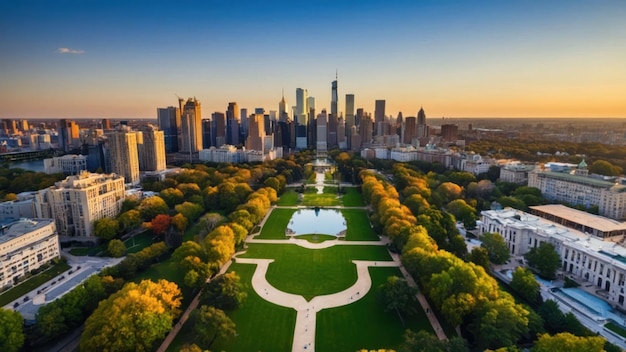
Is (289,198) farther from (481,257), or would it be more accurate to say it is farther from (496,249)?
(481,257)

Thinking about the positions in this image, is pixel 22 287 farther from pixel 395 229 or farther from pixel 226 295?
pixel 395 229

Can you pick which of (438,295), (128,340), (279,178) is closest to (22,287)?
(128,340)

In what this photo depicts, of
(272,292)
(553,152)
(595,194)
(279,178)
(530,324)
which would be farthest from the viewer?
(553,152)

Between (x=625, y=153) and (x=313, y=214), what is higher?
(x=625, y=153)

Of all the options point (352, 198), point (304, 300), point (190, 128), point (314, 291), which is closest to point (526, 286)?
point (314, 291)

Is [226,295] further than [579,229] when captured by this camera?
No

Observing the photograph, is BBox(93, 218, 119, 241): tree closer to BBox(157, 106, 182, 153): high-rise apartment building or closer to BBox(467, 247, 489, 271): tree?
BBox(467, 247, 489, 271): tree
